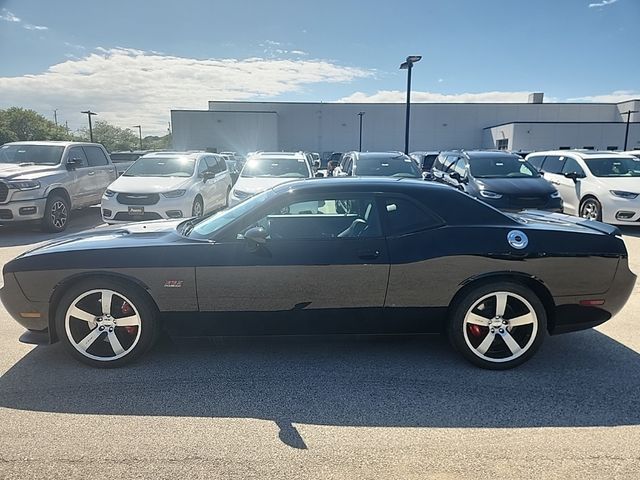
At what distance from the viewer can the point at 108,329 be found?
136 inches

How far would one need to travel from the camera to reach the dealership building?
46406 mm

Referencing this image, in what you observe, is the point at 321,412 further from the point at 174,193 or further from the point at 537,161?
the point at 537,161

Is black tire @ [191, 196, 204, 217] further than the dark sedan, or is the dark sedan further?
black tire @ [191, 196, 204, 217]

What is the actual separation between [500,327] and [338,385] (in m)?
1.33

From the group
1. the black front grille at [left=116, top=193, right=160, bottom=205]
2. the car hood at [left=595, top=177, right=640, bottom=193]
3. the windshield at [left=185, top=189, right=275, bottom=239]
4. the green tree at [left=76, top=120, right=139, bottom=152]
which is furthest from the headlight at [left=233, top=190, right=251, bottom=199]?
the green tree at [left=76, top=120, right=139, bottom=152]

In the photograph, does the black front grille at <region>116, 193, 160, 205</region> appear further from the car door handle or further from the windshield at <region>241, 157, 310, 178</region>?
the car door handle

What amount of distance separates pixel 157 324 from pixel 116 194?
654 cm

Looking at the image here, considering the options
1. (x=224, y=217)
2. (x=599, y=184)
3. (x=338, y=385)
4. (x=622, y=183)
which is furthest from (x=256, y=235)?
(x=622, y=183)

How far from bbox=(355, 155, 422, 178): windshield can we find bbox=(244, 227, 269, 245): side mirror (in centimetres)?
759

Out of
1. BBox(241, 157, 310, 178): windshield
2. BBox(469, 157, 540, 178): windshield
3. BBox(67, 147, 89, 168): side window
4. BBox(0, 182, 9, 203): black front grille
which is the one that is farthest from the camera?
BBox(241, 157, 310, 178): windshield

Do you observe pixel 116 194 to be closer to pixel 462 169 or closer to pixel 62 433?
pixel 62 433

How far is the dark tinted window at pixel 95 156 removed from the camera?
11.5 meters

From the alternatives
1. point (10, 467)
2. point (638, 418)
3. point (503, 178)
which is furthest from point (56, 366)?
point (503, 178)

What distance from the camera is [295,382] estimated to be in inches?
131
